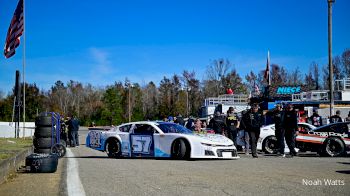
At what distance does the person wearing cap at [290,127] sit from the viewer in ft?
48.9

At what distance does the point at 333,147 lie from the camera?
604 inches

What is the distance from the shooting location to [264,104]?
4647 cm

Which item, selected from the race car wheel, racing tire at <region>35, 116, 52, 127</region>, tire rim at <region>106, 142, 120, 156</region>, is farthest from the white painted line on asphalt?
the race car wheel

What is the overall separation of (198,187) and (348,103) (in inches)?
1356

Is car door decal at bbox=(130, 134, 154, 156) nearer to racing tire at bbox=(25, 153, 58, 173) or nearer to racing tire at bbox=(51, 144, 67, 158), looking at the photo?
racing tire at bbox=(51, 144, 67, 158)

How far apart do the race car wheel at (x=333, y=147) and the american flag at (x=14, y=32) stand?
16.7 metres

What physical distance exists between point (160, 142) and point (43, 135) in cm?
365

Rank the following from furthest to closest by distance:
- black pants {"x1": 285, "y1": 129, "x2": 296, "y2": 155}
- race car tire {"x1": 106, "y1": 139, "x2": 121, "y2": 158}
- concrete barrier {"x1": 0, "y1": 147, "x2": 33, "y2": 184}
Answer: race car tire {"x1": 106, "y1": 139, "x2": 121, "y2": 158}
black pants {"x1": 285, "y1": 129, "x2": 296, "y2": 155}
concrete barrier {"x1": 0, "y1": 147, "x2": 33, "y2": 184}

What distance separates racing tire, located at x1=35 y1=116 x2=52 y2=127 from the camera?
14026 millimetres

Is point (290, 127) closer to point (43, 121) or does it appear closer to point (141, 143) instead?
point (141, 143)

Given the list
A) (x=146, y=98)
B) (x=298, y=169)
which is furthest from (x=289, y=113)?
(x=146, y=98)

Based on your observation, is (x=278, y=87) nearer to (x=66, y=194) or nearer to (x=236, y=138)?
(x=236, y=138)

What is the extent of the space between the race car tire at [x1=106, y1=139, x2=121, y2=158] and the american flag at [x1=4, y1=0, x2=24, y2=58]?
1133cm

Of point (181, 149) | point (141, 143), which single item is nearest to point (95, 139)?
point (141, 143)
